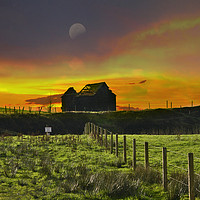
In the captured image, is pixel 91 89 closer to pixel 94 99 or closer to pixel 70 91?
pixel 94 99

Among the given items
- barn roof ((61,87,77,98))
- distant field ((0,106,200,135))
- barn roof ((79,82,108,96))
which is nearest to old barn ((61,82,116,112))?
barn roof ((79,82,108,96))

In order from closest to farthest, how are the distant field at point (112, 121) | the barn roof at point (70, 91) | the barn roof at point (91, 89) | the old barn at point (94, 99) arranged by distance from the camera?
the distant field at point (112, 121), the old barn at point (94, 99), the barn roof at point (91, 89), the barn roof at point (70, 91)

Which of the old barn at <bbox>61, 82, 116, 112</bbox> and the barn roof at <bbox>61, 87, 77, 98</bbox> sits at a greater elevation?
the barn roof at <bbox>61, 87, 77, 98</bbox>

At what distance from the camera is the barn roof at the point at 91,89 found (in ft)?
253

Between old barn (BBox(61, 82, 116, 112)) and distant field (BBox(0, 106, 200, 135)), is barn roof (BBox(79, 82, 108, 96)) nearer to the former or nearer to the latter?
old barn (BBox(61, 82, 116, 112))

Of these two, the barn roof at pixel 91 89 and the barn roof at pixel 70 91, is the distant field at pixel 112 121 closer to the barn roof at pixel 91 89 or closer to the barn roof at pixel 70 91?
the barn roof at pixel 91 89

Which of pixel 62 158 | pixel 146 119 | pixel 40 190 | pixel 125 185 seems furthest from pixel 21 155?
pixel 146 119

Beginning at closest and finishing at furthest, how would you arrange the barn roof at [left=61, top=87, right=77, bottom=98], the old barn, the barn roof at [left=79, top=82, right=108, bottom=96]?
the old barn, the barn roof at [left=79, top=82, right=108, bottom=96], the barn roof at [left=61, top=87, right=77, bottom=98]

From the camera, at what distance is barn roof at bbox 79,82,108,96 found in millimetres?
76981

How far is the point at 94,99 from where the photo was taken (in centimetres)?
7562

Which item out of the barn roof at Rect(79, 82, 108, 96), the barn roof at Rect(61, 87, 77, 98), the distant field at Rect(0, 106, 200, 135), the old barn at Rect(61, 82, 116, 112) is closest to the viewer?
the distant field at Rect(0, 106, 200, 135)

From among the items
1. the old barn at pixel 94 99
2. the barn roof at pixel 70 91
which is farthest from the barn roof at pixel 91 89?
the barn roof at pixel 70 91

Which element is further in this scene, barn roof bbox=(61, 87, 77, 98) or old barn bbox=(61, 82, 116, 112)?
barn roof bbox=(61, 87, 77, 98)

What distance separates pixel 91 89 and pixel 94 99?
16.1 feet
